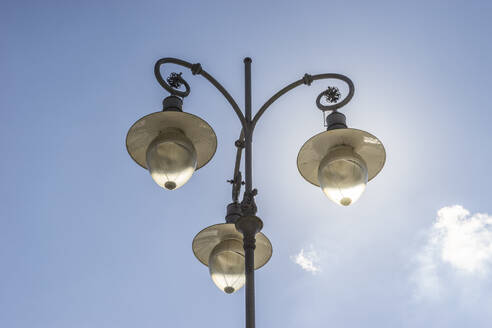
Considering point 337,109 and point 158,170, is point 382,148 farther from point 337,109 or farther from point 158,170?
point 158,170

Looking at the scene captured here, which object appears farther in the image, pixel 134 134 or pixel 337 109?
pixel 337 109

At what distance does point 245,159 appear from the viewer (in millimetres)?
5418

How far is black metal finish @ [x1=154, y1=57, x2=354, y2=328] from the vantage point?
15.6ft

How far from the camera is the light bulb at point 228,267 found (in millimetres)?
5684

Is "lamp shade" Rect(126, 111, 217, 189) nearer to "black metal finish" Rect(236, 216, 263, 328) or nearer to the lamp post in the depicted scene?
the lamp post

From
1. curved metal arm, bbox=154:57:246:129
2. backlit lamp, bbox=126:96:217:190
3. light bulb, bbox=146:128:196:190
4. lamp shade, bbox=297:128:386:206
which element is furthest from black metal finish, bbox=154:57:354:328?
light bulb, bbox=146:128:196:190

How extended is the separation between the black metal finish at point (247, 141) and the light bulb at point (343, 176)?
529mm

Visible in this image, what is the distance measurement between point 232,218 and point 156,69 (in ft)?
7.31

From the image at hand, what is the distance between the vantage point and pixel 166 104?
5.93 metres

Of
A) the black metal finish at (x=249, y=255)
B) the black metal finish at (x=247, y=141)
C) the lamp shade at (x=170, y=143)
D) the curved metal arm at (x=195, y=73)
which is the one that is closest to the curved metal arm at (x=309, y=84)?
the black metal finish at (x=247, y=141)

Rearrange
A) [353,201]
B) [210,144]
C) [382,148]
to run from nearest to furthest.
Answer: [353,201] → [382,148] → [210,144]

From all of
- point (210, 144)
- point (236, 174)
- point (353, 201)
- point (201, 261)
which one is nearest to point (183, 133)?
point (210, 144)

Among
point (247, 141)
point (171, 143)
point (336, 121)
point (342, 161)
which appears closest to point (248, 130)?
point (247, 141)

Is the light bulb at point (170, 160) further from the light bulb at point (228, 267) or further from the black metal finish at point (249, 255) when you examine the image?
the light bulb at point (228, 267)
